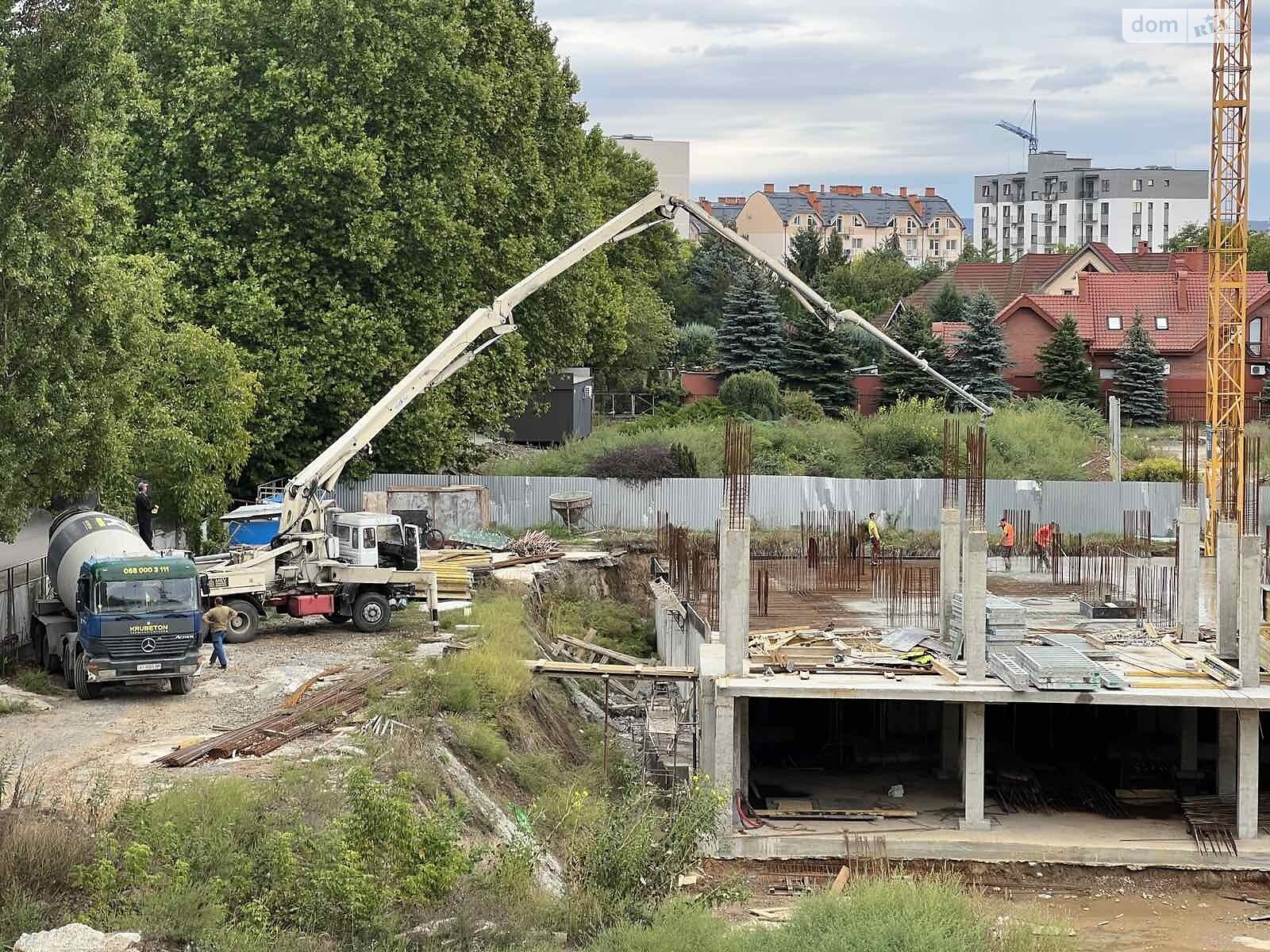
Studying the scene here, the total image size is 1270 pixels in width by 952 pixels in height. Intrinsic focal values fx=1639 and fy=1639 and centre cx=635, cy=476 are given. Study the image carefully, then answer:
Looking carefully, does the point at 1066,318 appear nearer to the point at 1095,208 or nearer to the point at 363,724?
the point at 363,724

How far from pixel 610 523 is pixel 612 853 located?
28465 mm

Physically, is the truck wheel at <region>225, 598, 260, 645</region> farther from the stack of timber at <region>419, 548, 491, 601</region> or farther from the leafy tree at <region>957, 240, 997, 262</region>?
the leafy tree at <region>957, 240, 997, 262</region>

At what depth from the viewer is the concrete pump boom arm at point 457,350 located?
28219 mm

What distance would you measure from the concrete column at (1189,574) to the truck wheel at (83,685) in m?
18.1

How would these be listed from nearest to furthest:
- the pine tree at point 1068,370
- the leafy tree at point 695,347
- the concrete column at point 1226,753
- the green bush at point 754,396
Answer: the concrete column at point 1226,753 < the green bush at point 754,396 < the pine tree at point 1068,370 < the leafy tree at point 695,347


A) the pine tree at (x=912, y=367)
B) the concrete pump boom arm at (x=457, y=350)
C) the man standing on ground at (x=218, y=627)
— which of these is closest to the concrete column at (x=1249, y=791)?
the concrete pump boom arm at (x=457, y=350)

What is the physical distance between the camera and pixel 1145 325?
202 feet

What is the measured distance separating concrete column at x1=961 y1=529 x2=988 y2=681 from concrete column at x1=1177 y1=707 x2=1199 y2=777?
4.57 metres

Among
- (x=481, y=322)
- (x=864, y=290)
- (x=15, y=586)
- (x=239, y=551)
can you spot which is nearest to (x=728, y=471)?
(x=481, y=322)

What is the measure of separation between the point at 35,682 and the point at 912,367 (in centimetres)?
3636

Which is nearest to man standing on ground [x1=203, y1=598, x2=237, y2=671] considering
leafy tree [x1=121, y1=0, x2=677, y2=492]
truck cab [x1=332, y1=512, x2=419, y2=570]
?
truck cab [x1=332, y1=512, x2=419, y2=570]

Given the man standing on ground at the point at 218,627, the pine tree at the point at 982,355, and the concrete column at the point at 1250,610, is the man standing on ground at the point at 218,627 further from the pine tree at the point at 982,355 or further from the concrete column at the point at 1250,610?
the pine tree at the point at 982,355

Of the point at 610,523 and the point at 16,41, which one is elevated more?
the point at 16,41

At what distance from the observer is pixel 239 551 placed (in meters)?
28.6
